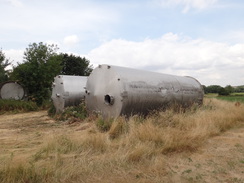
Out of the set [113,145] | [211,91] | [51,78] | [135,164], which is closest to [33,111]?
[51,78]

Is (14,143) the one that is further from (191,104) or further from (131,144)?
(191,104)

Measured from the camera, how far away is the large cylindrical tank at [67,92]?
10688 mm

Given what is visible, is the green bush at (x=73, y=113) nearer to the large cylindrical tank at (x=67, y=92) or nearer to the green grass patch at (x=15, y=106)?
the large cylindrical tank at (x=67, y=92)

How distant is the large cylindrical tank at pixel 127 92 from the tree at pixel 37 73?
8.55 m

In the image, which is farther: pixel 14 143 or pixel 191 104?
pixel 191 104

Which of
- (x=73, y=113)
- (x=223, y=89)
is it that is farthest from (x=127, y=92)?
(x=223, y=89)

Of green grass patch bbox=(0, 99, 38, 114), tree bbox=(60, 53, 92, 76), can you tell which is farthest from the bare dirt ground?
tree bbox=(60, 53, 92, 76)

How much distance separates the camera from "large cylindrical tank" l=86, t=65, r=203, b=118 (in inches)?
272

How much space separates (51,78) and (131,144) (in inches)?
500

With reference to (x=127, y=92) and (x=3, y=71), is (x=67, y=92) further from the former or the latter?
(x=3, y=71)

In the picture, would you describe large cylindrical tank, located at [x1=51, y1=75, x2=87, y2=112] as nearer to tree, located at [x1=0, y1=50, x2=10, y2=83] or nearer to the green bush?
the green bush

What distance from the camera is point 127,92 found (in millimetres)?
6805

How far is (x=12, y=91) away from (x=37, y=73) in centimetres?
218

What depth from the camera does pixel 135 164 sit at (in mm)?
3932
